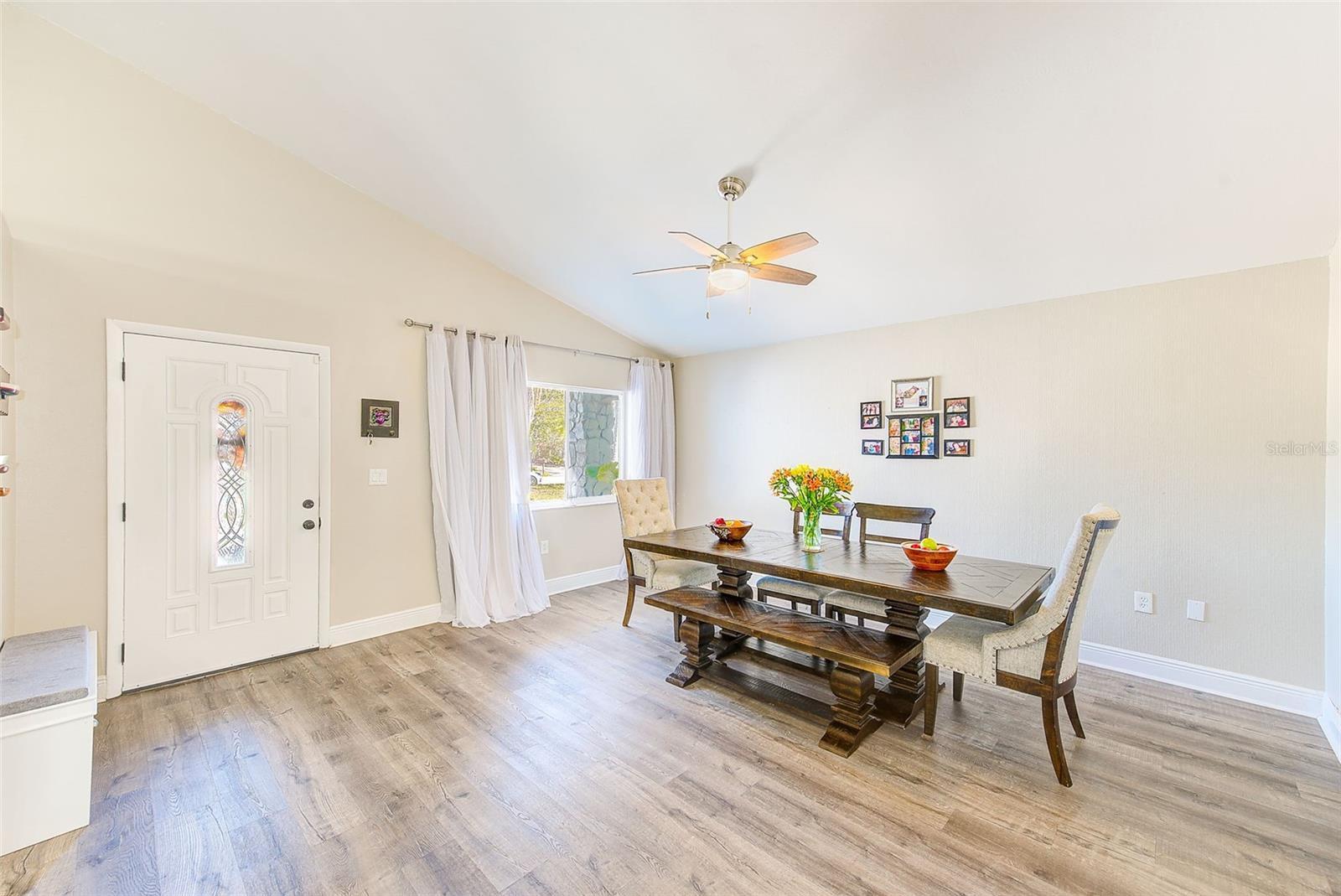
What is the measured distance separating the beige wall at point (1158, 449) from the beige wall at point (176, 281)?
336 cm

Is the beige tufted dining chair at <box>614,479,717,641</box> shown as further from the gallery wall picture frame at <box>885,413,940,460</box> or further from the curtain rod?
the gallery wall picture frame at <box>885,413,940,460</box>

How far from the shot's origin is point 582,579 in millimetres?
5121

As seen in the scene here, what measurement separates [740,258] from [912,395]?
216cm

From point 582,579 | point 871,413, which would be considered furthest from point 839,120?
point 582,579

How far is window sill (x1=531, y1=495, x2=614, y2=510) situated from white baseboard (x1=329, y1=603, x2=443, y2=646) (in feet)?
3.84

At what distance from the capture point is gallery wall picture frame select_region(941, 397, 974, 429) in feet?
12.4

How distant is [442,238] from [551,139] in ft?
5.71

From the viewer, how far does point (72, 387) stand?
279 centimetres

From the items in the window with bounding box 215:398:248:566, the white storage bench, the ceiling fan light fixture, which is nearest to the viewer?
the white storage bench

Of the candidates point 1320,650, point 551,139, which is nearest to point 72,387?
point 551,139

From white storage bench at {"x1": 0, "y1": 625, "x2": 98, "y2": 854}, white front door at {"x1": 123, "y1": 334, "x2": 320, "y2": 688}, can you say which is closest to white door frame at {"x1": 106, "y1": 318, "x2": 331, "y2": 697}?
white front door at {"x1": 123, "y1": 334, "x2": 320, "y2": 688}

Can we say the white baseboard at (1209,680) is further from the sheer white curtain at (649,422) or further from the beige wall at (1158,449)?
the sheer white curtain at (649,422)

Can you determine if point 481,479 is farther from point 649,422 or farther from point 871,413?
point 871,413

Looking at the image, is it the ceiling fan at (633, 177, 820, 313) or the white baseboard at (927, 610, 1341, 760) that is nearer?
the ceiling fan at (633, 177, 820, 313)
